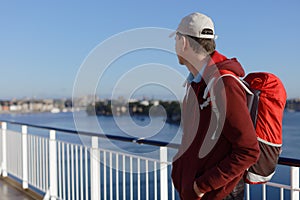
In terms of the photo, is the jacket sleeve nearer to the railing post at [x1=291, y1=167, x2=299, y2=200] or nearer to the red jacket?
the red jacket

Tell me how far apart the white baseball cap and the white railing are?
33.1 inches

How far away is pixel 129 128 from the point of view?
75.5 inches

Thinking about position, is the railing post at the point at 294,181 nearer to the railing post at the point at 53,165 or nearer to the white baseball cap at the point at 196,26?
the white baseball cap at the point at 196,26

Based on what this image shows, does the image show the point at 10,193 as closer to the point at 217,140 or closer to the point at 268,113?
the point at 217,140

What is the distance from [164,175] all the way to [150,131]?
339mm

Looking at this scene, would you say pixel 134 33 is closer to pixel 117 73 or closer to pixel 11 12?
pixel 117 73

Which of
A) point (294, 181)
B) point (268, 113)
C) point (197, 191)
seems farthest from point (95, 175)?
point (268, 113)

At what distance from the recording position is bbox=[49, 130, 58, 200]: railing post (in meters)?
3.63

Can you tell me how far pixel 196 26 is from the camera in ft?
3.57

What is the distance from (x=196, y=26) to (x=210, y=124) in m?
0.34

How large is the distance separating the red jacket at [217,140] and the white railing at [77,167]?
64cm

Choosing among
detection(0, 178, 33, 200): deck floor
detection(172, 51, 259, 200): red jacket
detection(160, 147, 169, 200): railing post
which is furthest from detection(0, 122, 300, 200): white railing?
detection(172, 51, 259, 200): red jacket

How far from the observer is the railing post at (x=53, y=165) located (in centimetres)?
363

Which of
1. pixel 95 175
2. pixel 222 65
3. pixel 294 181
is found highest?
pixel 222 65
